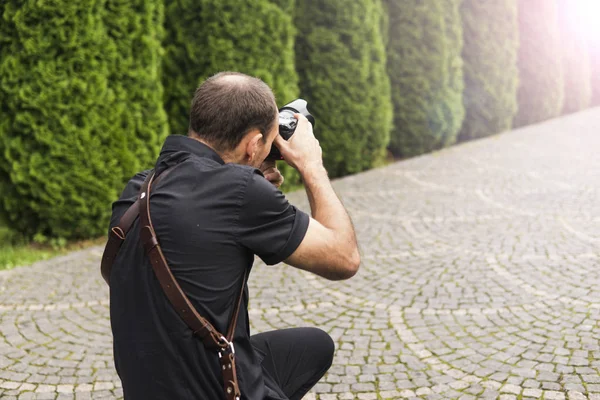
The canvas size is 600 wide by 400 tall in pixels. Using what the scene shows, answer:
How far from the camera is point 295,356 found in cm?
246

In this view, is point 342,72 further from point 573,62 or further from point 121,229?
point 573,62

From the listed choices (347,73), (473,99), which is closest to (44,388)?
(347,73)

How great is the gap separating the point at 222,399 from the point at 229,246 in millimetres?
476

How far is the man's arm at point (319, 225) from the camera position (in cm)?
192

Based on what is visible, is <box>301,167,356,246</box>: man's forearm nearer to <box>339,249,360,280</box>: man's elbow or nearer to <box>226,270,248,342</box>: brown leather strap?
<box>339,249,360,280</box>: man's elbow

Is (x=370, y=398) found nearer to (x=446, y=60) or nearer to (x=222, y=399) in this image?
(x=222, y=399)

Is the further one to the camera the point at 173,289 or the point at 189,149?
the point at 189,149

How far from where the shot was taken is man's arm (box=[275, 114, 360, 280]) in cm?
192

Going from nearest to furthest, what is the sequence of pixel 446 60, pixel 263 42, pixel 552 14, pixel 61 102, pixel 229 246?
1. pixel 229 246
2. pixel 61 102
3. pixel 263 42
4. pixel 446 60
5. pixel 552 14

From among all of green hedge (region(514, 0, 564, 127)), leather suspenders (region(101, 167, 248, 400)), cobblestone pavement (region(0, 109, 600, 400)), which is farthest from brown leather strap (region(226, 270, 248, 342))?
green hedge (region(514, 0, 564, 127))

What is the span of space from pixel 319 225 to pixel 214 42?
18.1 feet

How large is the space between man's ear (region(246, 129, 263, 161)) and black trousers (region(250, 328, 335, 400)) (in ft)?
2.60

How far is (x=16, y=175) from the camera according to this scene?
5.60m

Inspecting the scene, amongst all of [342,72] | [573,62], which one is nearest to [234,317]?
[342,72]
